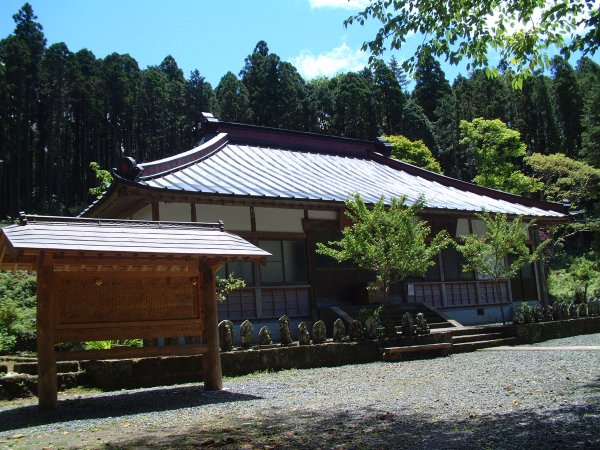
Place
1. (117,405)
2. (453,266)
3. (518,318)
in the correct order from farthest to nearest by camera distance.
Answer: (453,266)
(518,318)
(117,405)

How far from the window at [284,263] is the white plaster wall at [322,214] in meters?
0.79

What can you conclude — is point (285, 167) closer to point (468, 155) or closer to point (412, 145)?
point (412, 145)

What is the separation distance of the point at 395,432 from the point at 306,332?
21.1 ft

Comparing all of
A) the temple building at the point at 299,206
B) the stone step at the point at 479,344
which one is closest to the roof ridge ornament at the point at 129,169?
the temple building at the point at 299,206

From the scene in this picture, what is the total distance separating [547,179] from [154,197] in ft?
98.9

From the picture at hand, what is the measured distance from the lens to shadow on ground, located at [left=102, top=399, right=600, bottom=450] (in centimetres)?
473

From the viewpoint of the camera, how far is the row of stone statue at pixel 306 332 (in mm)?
10707

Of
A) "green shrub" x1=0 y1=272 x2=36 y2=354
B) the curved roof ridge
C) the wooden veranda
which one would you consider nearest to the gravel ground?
the wooden veranda

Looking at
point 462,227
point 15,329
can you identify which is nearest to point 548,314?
point 462,227

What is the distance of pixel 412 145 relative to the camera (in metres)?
37.0

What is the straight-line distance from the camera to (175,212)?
13734mm

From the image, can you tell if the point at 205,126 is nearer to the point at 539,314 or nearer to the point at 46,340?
the point at 539,314

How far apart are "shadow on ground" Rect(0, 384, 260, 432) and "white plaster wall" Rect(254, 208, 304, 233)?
652 cm

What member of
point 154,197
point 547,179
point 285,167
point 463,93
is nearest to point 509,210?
point 285,167
